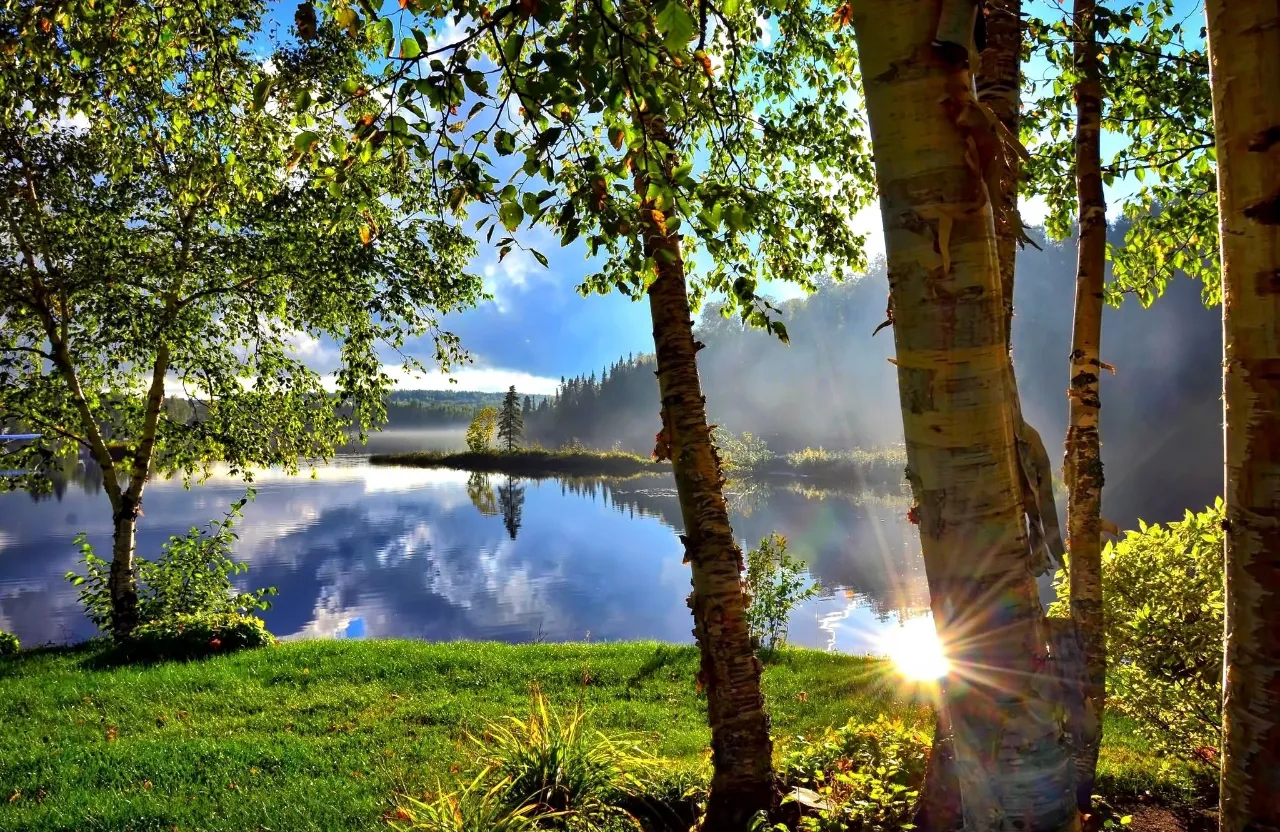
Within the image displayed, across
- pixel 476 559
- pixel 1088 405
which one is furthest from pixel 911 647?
pixel 476 559

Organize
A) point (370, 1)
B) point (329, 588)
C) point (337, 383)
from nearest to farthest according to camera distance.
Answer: point (370, 1)
point (337, 383)
point (329, 588)

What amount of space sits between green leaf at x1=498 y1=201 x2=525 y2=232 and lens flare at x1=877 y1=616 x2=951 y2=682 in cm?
559

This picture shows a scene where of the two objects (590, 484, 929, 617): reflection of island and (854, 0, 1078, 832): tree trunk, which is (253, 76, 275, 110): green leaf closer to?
(854, 0, 1078, 832): tree trunk

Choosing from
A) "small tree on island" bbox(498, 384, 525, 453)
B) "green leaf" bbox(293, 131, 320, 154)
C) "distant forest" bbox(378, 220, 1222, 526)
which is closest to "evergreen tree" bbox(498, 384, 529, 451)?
"small tree on island" bbox(498, 384, 525, 453)

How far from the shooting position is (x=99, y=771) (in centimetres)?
494

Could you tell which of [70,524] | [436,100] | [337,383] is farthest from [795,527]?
[70,524]

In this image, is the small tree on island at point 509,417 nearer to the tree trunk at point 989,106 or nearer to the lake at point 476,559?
the lake at point 476,559

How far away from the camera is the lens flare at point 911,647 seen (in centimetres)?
883

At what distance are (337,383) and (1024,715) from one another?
1027cm

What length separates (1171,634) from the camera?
14.0 ft

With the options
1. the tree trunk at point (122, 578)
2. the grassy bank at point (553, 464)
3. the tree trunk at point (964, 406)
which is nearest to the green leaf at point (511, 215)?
the tree trunk at point (964, 406)

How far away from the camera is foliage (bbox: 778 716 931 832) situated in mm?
3193

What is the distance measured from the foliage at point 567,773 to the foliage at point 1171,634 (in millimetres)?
3397

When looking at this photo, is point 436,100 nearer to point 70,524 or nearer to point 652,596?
point 652,596
